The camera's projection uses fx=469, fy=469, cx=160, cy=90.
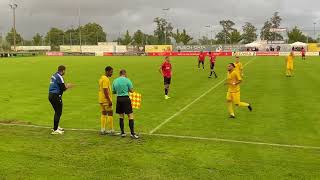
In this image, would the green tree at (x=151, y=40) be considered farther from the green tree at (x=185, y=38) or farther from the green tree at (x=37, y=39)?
the green tree at (x=37, y=39)

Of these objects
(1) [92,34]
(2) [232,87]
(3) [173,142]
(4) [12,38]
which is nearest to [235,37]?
A: (1) [92,34]

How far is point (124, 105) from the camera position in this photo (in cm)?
1283

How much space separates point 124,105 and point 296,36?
121 m

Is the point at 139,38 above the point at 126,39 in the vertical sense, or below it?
above

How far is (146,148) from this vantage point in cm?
1173

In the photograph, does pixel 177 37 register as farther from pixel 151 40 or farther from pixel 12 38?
pixel 12 38

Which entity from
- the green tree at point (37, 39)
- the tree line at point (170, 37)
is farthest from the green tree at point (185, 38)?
the green tree at point (37, 39)

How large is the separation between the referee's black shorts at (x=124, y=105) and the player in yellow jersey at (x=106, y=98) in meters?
0.45

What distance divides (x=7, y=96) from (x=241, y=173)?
16.2m

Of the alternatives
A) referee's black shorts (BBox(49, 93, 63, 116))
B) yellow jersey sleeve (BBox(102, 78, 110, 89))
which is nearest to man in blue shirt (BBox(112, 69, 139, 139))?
yellow jersey sleeve (BBox(102, 78, 110, 89))

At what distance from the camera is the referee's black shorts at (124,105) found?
42.1 feet

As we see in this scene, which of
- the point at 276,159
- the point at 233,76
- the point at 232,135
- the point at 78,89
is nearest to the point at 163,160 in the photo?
the point at 276,159

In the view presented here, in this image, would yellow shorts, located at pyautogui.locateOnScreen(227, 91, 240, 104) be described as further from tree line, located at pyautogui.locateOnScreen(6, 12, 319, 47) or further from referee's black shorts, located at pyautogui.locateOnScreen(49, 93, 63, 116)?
tree line, located at pyautogui.locateOnScreen(6, 12, 319, 47)

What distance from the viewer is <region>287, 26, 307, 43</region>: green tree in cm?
12624
